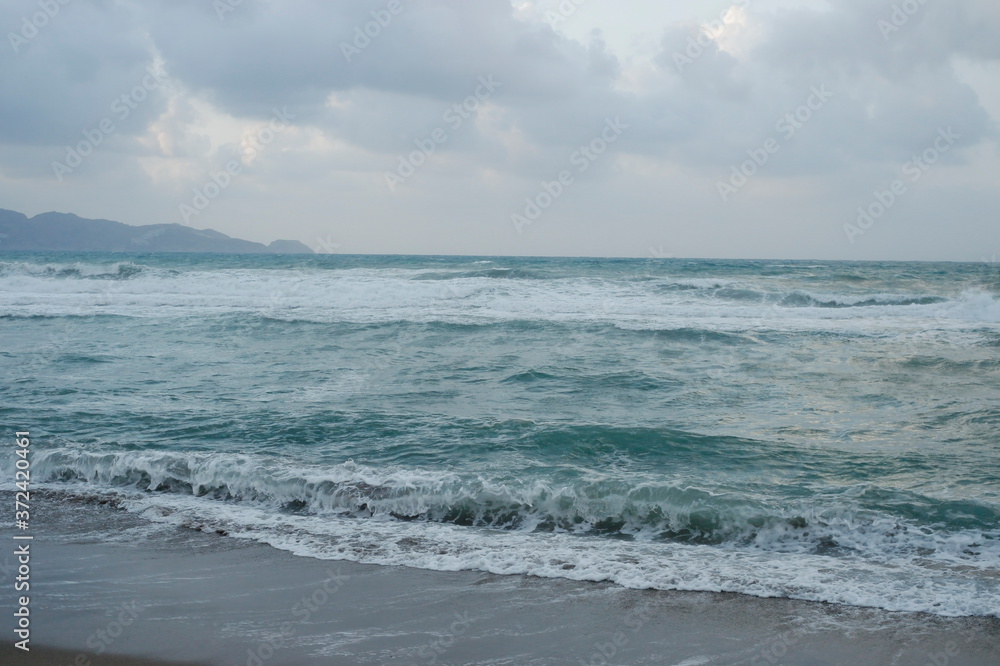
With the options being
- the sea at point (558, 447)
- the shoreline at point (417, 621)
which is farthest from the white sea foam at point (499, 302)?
the shoreline at point (417, 621)

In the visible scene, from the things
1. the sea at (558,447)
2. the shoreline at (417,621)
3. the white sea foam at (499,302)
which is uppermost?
the white sea foam at (499,302)

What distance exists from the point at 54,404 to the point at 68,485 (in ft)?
10.9

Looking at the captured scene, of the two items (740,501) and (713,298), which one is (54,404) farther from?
(713,298)

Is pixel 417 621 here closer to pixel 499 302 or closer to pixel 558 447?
pixel 558 447

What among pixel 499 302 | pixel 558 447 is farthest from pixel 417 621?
pixel 499 302

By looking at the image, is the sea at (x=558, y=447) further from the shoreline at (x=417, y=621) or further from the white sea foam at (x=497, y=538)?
the shoreline at (x=417, y=621)

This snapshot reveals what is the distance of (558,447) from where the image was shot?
295 inches

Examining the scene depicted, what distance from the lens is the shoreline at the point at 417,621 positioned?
3686 mm

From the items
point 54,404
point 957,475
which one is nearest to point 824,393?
point 957,475

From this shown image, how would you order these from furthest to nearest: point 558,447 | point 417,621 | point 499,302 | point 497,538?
point 499,302 < point 558,447 < point 497,538 < point 417,621

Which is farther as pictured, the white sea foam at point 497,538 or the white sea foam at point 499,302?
the white sea foam at point 499,302

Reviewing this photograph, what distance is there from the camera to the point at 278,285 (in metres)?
29.9

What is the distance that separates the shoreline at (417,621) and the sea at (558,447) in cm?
26

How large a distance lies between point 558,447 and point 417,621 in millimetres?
3668
